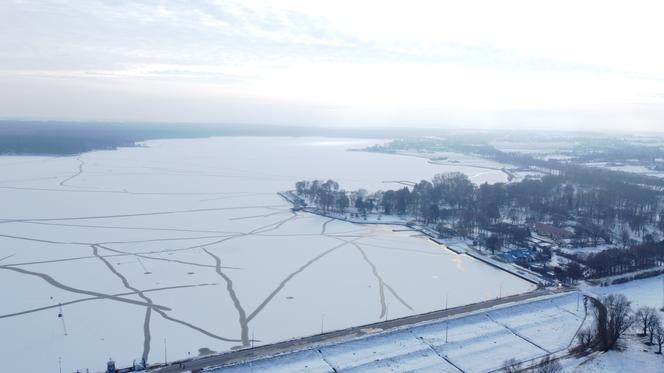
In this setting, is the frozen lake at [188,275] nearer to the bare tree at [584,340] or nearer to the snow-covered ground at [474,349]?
the snow-covered ground at [474,349]

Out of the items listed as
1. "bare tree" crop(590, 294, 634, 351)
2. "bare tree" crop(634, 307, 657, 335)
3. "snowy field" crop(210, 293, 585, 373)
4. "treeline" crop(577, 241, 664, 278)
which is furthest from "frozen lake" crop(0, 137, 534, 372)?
"bare tree" crop(634, 307, 657, 335)

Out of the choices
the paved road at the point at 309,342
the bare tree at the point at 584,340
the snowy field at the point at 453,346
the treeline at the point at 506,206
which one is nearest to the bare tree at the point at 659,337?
the bare tree at the point at 584,340

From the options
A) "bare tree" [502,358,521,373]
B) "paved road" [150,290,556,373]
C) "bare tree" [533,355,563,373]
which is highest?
"bare tree" [533,355,563,373]

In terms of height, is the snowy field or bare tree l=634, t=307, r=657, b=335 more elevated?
bare tree l=634, t=307, r=657, b=335

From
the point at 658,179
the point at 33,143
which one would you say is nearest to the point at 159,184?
the point at 33,143

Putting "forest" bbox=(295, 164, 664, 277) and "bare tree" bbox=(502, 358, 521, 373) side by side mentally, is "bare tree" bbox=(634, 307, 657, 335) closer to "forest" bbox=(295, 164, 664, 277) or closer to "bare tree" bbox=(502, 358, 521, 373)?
"bare tree" bbox=(502, 358, 521, 373)

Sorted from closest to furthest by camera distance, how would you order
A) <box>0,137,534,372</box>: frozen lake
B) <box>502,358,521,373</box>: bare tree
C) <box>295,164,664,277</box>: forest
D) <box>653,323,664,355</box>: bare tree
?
1. <box>502,358,521,373</box>: bare tree
2. <box>653,323,664,355</box>: bare tree
3. <box>0,137,534,372</box>: frozen lake
4. <box>295,164,664,277</box>: forest
